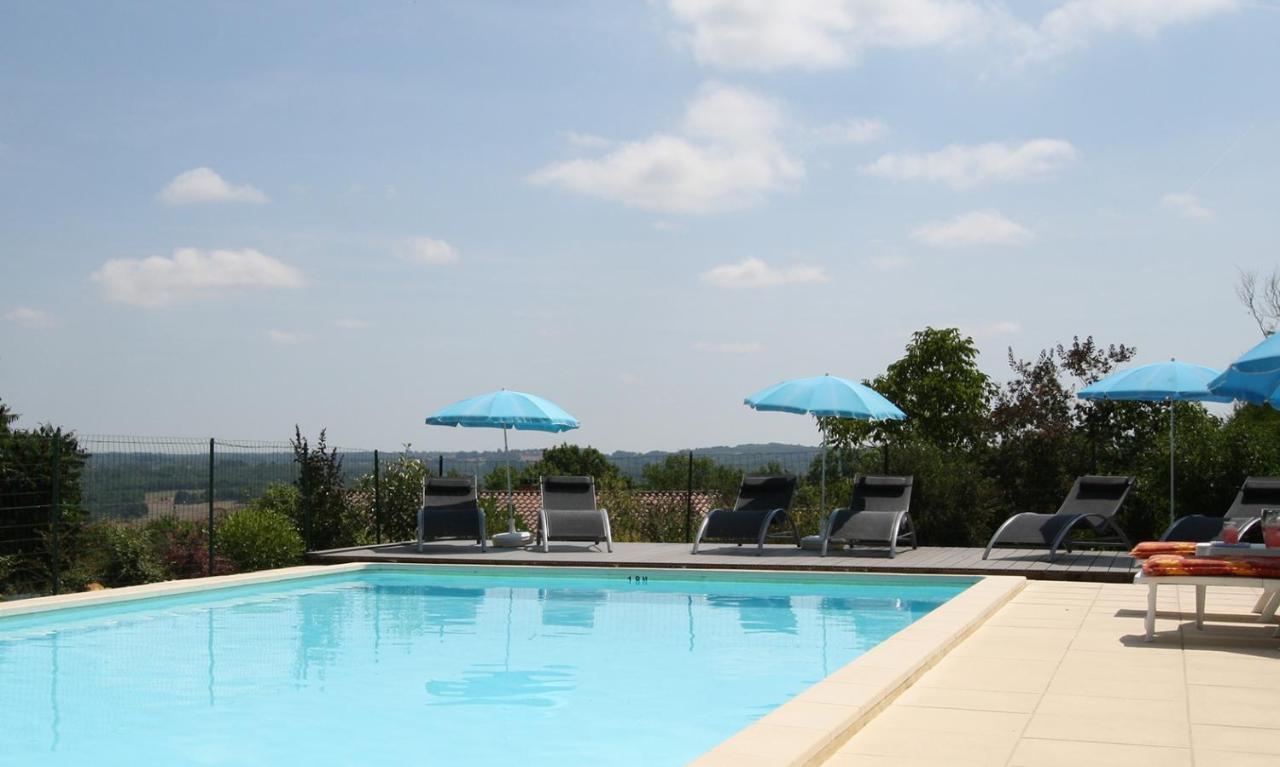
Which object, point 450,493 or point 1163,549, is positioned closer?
point 1163,549

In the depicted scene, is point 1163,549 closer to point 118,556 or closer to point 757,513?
point 757,513

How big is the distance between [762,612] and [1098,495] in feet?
13.6

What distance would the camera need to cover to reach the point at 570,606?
390 inches

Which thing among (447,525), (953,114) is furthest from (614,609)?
(953,114)

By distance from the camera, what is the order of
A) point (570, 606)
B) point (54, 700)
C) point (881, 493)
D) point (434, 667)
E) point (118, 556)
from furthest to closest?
1. point (881, 493)
2. point (118, 556)
3. point (570, 606)
4. point (434, 667)
5. point (54, 700)

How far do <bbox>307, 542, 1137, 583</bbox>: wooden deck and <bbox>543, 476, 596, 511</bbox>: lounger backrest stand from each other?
1.63ft

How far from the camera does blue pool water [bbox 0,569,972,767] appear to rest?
537 cm

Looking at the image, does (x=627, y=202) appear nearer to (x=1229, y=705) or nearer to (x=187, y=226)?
(x=187, y=226)

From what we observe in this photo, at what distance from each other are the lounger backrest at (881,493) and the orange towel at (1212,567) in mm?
5948

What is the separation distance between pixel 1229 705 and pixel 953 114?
10.9 meters

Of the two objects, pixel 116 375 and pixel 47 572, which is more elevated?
pixel 116 375

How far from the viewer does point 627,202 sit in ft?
55.8

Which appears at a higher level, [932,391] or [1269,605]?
[932,391]

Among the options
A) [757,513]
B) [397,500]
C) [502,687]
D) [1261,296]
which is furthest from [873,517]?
[1261,296]
